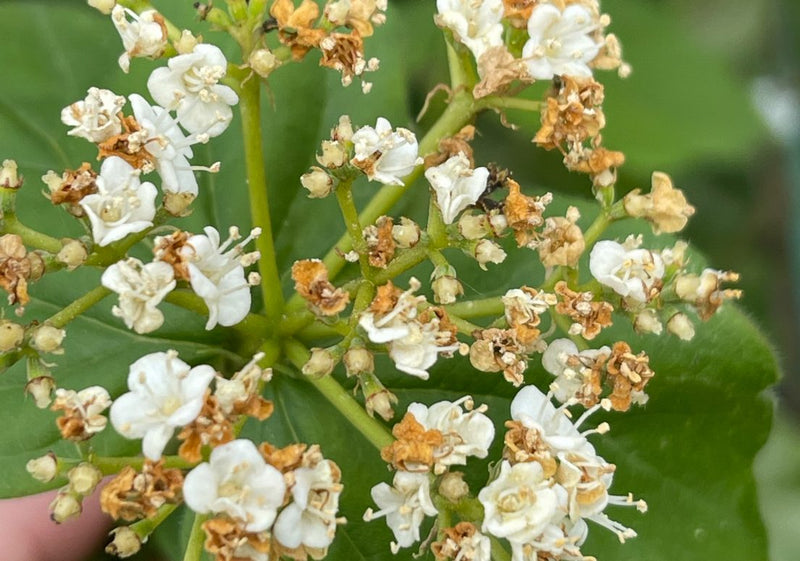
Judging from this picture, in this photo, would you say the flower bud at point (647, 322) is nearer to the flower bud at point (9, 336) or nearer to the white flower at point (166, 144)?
the white flower at point (166, 144)

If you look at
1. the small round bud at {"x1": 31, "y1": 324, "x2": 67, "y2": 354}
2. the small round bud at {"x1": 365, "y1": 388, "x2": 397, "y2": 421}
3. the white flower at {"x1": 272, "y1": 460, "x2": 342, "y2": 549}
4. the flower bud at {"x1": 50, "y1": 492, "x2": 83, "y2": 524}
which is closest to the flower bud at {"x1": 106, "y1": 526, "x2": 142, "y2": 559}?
the flower bud at {"x1": 50, "y1": 492, "x2": 83, "y2": 524}

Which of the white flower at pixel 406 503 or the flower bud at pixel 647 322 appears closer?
the white flower at pixel 406 503

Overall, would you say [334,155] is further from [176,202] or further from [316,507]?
[316,507]

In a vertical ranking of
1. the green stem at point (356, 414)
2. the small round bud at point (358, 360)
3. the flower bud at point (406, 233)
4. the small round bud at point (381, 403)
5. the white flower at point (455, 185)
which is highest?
the white flower at point (455, 185)

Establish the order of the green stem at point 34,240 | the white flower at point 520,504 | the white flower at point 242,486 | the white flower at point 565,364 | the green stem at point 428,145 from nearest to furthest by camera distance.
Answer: the white flower at point 242,486
the white flower at point 520,504
the green stem at point 34,240
the white flower at point 565,364
the green stem at point 428,145

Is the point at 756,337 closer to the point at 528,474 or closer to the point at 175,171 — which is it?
the point at 528,474

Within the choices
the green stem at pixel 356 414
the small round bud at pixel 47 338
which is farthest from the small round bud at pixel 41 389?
the green stem at pixel 356 414

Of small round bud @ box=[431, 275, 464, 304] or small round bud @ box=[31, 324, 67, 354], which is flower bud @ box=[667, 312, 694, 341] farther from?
small round bud @ box=[31, 324, 67, 354]
